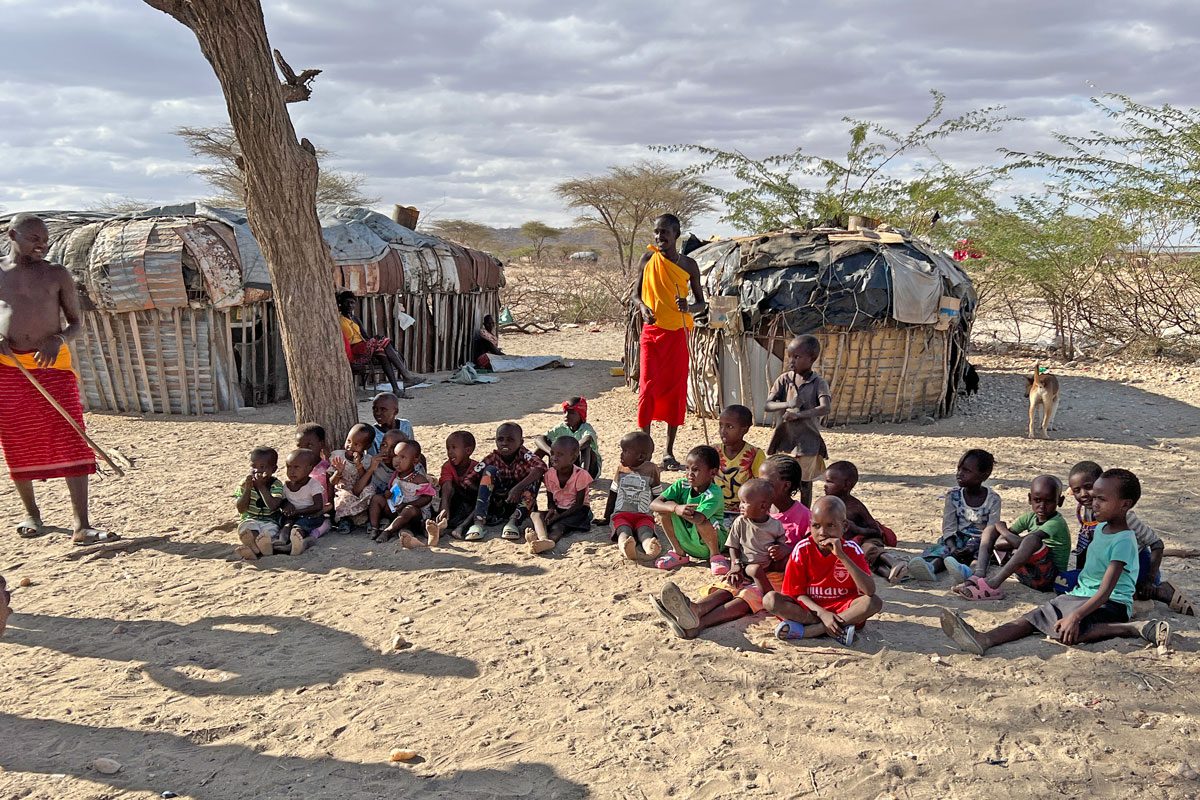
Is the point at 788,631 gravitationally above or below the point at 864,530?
below

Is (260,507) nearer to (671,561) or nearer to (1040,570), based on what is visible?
(671,561)

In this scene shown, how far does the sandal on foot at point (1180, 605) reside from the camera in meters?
3.48

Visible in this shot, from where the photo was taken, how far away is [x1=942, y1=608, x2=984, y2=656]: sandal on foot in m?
3.20

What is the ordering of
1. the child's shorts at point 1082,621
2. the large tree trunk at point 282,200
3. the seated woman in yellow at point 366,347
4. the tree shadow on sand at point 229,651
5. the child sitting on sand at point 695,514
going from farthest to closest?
the seated woman in yellow at point 366,347 < the large tree trunk at point 282,200 < the child sitting on sand at point 695,514 < the child's shorts at point 1082,621 < the tree shadow on sand at point 229,651

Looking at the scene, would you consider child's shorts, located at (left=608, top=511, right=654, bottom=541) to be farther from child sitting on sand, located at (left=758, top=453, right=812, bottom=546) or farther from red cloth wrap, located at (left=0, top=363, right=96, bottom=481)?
red cloth wrap, located at (left=0, top=363, right=96, bottom=481)

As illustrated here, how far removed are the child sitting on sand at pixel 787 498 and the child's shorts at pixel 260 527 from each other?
2.57 meters

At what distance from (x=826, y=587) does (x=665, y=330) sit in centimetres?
266

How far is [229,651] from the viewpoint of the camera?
3373 millimetres

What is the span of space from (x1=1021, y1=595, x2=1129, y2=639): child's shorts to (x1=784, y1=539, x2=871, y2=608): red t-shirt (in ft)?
2.30

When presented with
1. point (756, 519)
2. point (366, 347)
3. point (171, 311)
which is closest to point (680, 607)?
point (756, 519)

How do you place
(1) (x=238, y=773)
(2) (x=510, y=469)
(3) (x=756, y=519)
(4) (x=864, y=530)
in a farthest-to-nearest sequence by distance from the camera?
(2) (x=510, y=469) → (4) (x=864, y=530) → (3) (x=756, y=519) → (1) (x=238, y=773)

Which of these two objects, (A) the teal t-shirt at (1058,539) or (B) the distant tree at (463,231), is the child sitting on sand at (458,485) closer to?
(A) the teal t-shirt at (1058,539)

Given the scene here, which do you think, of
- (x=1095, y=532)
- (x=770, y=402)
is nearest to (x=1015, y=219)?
(x=770, y=402)

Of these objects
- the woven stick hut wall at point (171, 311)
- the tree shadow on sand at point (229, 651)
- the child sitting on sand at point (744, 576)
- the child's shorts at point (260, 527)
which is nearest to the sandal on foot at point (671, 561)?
the child sitting on sand at point (744, 576)
